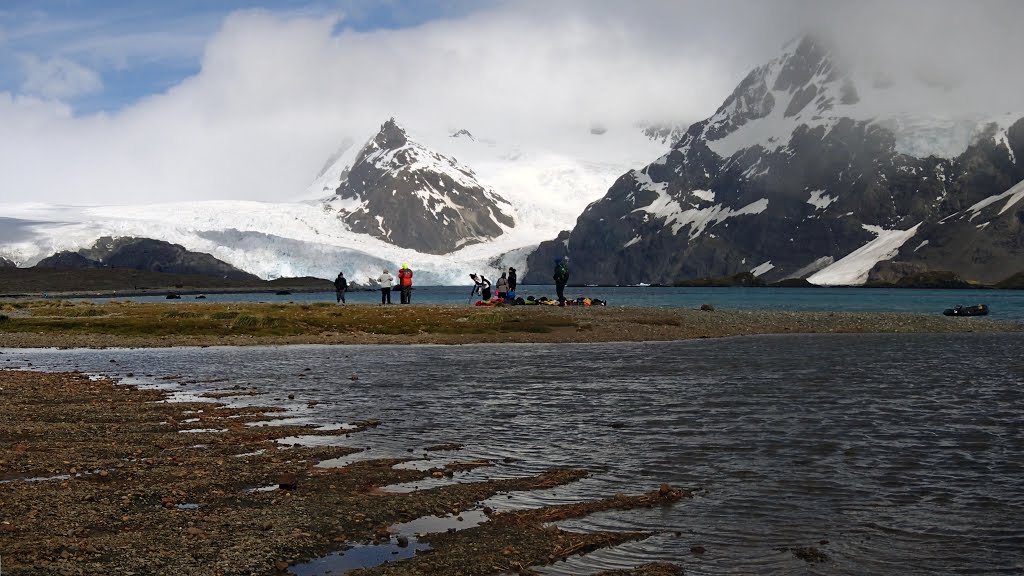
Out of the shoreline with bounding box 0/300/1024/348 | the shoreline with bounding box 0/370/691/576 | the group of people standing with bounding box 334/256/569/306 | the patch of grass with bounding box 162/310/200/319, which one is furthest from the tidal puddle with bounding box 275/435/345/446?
the group of people standing with bounding box 334/256/569/306

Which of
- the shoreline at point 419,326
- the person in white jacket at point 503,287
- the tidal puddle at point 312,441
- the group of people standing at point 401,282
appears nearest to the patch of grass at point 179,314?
the shoreline at point 419,326

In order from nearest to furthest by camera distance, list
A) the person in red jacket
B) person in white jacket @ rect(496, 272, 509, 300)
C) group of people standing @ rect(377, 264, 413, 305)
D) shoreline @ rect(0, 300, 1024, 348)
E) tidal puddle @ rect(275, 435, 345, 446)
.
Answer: tidal puddle @ rect(275, 435, 345, 446)
shoreline @ rect(0, 300, 1024, 348)
person in white jacket @ rect(496, 272, 509, 300)
group of people standing @ rect(377, 264, 413, 305)
the person in red jacket

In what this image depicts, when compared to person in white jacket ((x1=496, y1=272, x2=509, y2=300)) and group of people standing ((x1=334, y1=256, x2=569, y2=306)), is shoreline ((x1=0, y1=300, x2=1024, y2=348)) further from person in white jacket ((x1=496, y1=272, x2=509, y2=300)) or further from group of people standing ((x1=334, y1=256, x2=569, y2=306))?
person in white jacket ((x1=496, y1=272, x2=509, y2=300))

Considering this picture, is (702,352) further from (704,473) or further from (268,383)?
(704,473)

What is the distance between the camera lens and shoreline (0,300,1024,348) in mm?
53125

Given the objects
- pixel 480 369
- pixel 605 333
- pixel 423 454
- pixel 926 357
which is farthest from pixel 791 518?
pixel 605 333

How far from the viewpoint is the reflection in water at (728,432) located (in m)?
13.4

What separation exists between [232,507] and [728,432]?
442 inches

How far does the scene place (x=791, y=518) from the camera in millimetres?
14453

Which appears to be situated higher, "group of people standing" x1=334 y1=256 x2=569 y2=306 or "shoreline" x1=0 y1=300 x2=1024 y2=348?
"group of people standing" x1=334 y1=256 x2=569 y2=306

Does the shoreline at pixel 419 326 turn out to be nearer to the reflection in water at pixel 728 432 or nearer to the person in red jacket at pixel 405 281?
the reflection in water at pixel 728 432

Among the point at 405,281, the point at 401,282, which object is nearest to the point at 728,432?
the point at 405,281

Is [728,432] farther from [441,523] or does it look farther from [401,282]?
[401,282]

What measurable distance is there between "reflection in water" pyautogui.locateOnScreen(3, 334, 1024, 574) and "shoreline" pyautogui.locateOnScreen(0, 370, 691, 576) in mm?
633
